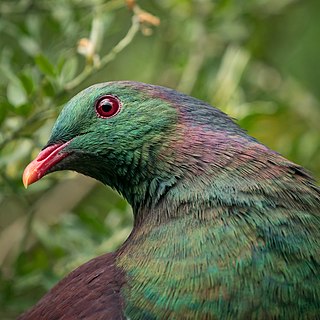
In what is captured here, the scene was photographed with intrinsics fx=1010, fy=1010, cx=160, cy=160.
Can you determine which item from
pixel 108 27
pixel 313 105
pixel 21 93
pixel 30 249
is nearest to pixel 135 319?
pixel 21 93

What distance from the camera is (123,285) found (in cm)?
281

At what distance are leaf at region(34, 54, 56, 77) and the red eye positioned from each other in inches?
16.6

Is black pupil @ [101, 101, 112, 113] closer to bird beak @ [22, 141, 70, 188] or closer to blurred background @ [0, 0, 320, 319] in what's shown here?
bird beak @ [22, 141, 70, 188]

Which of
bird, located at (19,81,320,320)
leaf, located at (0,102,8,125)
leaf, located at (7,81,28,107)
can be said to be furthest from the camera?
leaf, located at (7,81,28,107)

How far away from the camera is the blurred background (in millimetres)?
3555

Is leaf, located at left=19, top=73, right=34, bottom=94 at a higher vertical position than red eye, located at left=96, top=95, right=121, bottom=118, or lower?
lower

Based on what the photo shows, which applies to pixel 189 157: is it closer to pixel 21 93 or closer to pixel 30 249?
pixel 21 93

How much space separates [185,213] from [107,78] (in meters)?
2.71

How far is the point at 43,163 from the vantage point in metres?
3.05

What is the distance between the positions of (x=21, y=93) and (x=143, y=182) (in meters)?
0.72

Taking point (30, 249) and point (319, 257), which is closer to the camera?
point (319, 257)

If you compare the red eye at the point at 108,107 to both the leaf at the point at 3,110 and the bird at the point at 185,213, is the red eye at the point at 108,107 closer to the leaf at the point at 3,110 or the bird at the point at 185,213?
the bird at the point at 185,213

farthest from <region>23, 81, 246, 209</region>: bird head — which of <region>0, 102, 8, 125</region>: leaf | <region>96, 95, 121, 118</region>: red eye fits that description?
<region>0, 102, 8, 125</region>: leaf

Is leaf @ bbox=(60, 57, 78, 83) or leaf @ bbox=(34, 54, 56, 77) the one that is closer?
leaf @ bbox=(34, 54, 56, 77)
